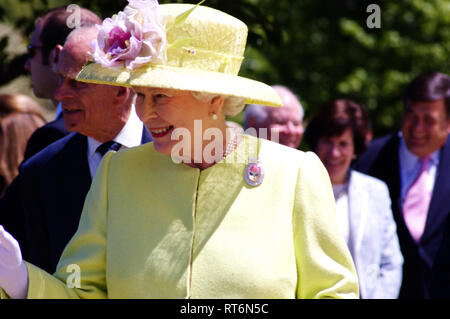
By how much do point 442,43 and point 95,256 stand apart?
828 cm

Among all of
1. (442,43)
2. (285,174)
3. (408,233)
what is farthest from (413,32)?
(285,174)

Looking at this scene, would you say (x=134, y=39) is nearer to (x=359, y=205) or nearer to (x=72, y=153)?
(x=72, y=153)

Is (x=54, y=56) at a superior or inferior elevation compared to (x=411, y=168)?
superior

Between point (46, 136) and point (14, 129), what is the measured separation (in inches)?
46.5

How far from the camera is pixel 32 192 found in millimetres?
4043

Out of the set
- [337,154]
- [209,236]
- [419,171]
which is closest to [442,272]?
[209,236]

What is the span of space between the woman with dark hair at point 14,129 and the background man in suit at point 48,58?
89cm

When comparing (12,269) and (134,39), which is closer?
(12,269)

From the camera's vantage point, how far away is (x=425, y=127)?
228 inches
